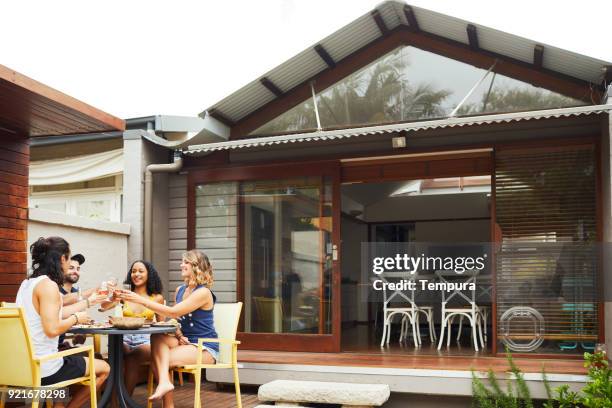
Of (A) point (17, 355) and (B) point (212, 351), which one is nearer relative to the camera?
(A) point (17, 355)

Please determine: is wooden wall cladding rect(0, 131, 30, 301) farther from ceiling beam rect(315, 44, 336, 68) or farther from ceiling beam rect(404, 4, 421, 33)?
ceiling beam rect(404, 4, 421, 33)

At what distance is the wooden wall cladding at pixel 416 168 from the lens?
6.97 m

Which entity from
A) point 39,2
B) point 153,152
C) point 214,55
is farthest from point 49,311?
point 214,55

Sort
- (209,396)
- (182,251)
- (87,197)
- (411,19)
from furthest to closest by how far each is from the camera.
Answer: (87,197)
(182,251)
(411,19)
(209,396)

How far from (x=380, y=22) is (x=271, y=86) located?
4.59ft

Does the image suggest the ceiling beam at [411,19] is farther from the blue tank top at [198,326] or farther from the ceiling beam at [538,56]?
the blue tank top at [198,326]

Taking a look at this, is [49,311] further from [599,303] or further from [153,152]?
[599,303]

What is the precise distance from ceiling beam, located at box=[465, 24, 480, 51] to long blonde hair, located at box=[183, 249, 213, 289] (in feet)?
11.3

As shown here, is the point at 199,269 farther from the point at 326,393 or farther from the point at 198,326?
the point at 326,393

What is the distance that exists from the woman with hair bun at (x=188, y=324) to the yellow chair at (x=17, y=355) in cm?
89

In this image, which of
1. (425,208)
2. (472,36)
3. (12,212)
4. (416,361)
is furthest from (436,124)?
(425,208)

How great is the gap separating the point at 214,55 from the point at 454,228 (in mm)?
16494

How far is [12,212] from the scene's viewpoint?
5879mm

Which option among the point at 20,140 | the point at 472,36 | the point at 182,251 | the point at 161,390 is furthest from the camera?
the point at 182,251
